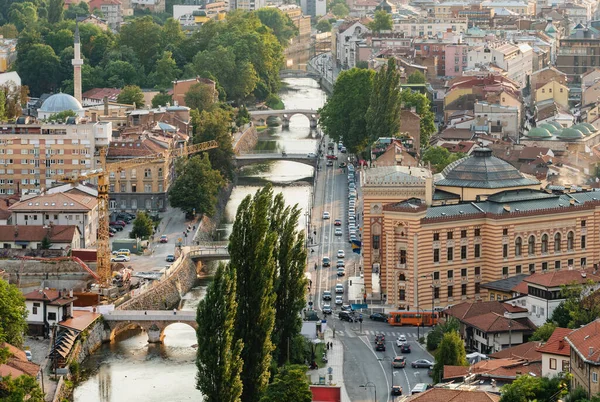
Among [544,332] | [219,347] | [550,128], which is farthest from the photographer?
[550,128]

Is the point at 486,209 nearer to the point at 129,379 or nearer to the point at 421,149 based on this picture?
the point at 129,379

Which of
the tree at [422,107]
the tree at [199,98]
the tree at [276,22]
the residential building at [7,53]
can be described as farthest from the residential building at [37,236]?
the tree at [276,22]

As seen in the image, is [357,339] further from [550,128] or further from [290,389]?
[550,128]

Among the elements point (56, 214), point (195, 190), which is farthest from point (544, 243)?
point (195, 190)

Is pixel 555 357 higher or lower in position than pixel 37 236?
higher

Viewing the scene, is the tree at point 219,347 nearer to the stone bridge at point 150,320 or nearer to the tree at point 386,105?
the stone bridge at point 150,320

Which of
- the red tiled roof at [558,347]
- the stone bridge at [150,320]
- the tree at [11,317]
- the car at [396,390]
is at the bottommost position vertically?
the stone bridge at [150,320]
